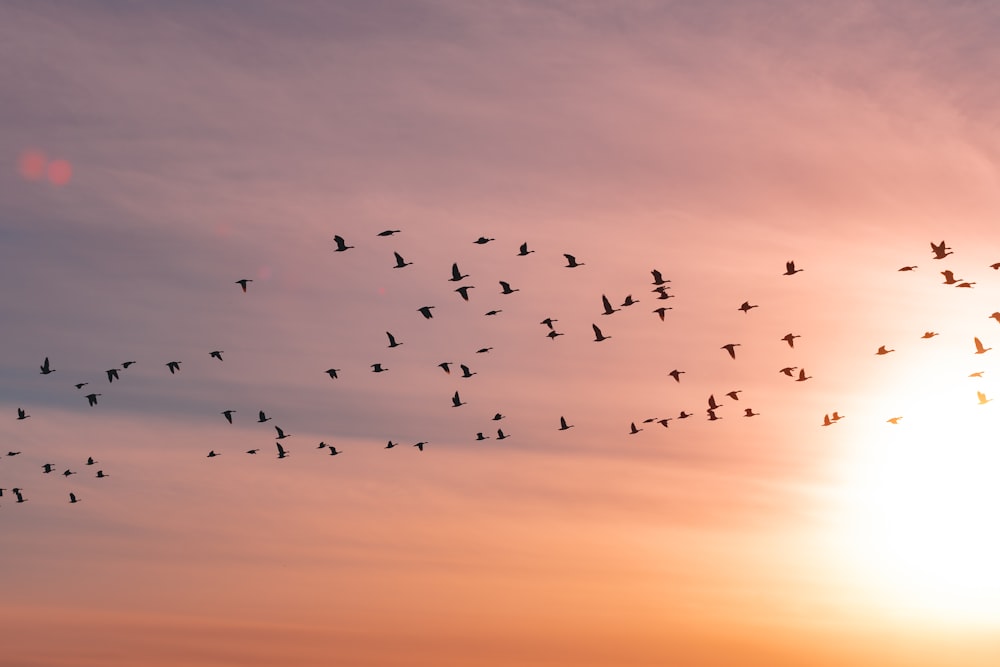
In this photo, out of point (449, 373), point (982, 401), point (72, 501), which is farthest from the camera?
point (72, 501)

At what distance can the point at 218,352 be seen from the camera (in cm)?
13600

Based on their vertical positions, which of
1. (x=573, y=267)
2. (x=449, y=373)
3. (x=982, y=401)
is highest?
(x=573, y=267)

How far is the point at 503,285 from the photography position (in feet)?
430

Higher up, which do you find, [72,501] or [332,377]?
[332,377]

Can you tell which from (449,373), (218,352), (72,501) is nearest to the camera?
(449,373)

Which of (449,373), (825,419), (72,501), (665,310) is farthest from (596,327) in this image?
(72,501)

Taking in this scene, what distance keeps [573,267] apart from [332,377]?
96.3ft

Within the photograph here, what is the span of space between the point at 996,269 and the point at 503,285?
47.8 meters

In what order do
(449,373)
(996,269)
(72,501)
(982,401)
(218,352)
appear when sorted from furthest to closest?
1. (72,501)
2. (218,352)
3. (449,373)
4. (982,401)
5. (996,269)

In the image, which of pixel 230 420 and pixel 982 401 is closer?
pixel 982 401

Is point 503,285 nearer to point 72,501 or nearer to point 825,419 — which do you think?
point 825,419

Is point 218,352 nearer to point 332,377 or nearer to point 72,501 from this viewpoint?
point 332,377

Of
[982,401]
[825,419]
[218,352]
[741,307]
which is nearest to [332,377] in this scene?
[218,352]

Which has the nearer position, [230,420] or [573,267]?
[573,267]
